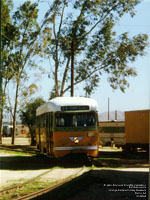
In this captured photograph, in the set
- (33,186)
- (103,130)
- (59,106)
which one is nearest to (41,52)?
(103,130)

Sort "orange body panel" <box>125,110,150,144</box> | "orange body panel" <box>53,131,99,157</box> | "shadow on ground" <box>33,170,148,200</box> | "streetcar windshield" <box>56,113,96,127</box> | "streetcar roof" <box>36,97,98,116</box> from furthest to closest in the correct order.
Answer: "orange body panel" <box>125,110,150,144</box>
"streetcar roof" <box>36,97,98,116</box>
"streetcar windshield" <box>56,113,96,127</box>
"orange body panel" <box>53,131,99,157</box>
"shadow on ground" <box>33,170,148,200</box>

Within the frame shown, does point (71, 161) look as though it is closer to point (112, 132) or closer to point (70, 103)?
point (70, 103)

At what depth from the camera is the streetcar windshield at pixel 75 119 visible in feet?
56.4

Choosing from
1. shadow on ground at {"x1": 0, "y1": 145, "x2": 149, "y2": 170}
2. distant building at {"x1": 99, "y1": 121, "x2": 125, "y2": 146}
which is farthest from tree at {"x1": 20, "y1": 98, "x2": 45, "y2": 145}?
Answer: shadow on ground at {"x1": 0, "y1": 145, "x2": 149, "y2": 170}

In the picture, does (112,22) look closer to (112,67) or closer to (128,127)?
(112,67)

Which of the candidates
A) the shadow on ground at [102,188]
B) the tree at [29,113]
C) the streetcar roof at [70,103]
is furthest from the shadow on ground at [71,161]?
the tree at [29,113]

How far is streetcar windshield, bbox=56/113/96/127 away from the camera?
17.2m

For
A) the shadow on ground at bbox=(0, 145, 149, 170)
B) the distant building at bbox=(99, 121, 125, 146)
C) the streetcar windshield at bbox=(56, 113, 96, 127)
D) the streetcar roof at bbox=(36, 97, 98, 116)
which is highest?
the streetcar roof at bbox=(36, 97, 98, 116)

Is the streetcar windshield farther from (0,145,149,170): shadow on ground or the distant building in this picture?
the distant building

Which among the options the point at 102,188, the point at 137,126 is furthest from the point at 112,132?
the point at 102,188

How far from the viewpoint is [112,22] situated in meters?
33.3

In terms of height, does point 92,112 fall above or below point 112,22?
below

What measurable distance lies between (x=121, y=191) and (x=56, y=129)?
734cm

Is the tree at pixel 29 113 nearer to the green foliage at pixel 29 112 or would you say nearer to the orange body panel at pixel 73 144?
the green foliage at pixel 29 112
